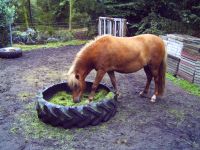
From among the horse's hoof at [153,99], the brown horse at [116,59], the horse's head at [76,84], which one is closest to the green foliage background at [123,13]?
the brown horse at [116,59]

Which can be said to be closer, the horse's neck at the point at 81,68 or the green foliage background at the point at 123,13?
the horse's neck at the point at 81,68

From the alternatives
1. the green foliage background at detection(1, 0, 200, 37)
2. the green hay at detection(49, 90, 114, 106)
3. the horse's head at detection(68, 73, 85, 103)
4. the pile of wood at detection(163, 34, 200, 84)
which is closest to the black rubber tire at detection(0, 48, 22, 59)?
the green foliage background at detection(1, 0, 200, 37)

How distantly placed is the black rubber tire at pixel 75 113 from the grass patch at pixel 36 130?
0.11 meters

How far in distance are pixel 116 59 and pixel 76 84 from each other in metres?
1.00

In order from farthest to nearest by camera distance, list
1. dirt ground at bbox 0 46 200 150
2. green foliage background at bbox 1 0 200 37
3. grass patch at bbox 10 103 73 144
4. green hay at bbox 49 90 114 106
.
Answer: green foliage background at bbox 1 0 200 37 → green hay at bbox 49 90 114 106 → grass patch at bbox 10 103 73 144 → dirt ground at bbox 0 46 200 150

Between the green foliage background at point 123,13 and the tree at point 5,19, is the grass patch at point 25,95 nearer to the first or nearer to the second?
the tree at point 5,19

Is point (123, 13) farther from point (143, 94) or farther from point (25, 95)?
point (25, 95)

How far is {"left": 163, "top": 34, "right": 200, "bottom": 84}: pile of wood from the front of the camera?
7.46m

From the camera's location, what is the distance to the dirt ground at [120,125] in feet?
15.1

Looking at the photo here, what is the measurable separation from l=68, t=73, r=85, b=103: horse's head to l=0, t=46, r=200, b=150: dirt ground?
35cm

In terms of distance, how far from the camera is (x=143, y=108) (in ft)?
19.5

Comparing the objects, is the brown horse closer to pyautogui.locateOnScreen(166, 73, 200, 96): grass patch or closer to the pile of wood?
pyautogui.locateOnScreen(166, 73, 200, 96): grass patch

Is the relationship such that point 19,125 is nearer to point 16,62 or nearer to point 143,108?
point 143,108

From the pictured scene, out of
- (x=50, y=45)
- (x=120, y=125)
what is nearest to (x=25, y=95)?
(x=120, y=125)
